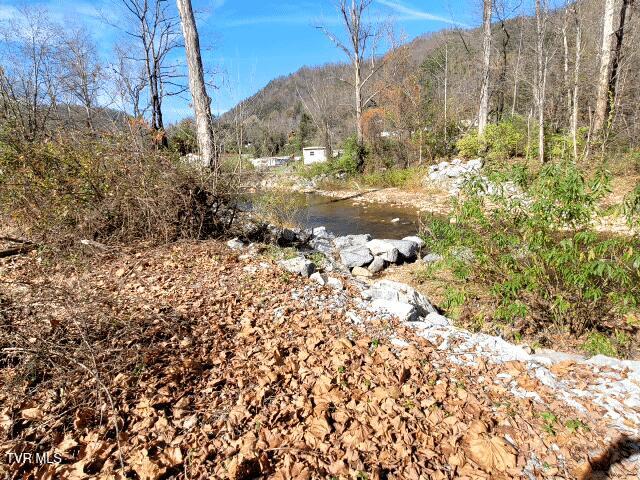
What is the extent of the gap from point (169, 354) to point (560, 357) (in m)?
3.12

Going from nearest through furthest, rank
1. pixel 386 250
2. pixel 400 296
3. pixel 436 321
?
pixel 436 321
pixel 400 296
pixel 386 250

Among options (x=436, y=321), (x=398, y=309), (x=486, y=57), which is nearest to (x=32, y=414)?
(x=398, y=309)

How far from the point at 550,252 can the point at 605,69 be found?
11419mm

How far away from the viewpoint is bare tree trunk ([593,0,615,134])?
1020 cm

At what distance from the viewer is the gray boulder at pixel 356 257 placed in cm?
630

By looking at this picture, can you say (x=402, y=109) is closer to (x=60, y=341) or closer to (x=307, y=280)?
(x=307, y=280)

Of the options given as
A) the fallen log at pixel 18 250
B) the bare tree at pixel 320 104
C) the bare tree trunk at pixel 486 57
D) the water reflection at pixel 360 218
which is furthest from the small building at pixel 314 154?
the fallen log at pixel 18 250

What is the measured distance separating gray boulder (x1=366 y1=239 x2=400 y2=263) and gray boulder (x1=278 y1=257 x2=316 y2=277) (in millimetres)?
2331

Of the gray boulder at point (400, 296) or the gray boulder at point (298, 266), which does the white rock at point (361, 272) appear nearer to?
the gray boulder at point (298, 266)

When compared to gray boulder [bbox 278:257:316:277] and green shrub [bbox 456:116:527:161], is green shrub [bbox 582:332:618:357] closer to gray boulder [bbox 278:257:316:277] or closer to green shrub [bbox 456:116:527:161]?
gray boulder [bbox 278:257:316:277]

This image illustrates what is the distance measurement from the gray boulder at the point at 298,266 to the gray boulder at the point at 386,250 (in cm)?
233

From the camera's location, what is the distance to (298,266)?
454 cm

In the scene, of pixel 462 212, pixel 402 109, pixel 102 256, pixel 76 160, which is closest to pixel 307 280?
pixel 462 212

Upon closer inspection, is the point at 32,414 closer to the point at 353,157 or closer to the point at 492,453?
the point at 492,453
